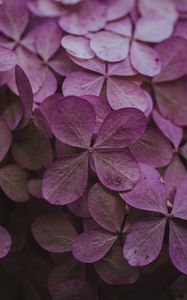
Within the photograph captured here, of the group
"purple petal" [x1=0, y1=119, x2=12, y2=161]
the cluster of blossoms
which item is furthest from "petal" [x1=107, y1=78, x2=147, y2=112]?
"purple petal" [x1=0, y1=119, x2=12, y2=161]

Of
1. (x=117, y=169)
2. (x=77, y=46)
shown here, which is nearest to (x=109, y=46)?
(x=77, y=46)

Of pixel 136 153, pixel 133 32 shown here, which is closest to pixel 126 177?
pixel 136 153

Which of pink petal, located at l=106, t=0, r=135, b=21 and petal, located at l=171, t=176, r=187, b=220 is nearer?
petal, located at l=171, t=176, r=187, b=220

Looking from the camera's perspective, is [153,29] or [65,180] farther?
[153,29]

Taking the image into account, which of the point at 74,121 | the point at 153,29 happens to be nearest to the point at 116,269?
the point at 74,121

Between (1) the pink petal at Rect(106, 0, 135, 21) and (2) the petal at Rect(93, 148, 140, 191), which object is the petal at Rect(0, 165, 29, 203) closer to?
(2) the petal at Rect(93, 148, 140, 191)

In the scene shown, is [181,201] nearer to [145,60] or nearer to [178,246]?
[178,246]

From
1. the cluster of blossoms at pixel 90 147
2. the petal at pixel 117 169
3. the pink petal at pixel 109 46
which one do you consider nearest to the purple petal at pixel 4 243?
the cluster of blossoms at pixel 90 147

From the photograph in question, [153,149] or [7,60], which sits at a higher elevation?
[7,60]
